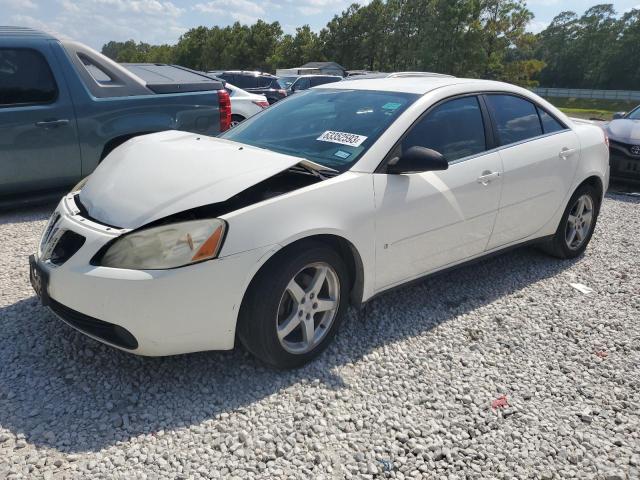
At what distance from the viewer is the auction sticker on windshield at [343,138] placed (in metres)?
3.26

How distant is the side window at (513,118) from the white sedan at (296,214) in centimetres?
2

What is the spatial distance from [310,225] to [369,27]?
63.2 m

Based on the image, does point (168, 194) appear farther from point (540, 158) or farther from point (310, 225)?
point (540, 158)

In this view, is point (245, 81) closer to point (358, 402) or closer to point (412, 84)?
point (412, 84)

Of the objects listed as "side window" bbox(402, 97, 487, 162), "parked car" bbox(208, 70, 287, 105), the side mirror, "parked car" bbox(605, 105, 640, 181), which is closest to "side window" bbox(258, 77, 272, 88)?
"parked car" bbox(208, 70, 287, 105)

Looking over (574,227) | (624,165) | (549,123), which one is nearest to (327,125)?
(549,123)

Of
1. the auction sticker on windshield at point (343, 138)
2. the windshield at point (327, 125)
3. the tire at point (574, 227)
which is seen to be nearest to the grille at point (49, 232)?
the windshield at point (327, 125)

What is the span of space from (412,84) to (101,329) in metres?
2.62

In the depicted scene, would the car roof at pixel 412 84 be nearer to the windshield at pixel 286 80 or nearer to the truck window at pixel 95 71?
the truck window at pixel 95 71

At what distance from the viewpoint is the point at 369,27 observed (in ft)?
200

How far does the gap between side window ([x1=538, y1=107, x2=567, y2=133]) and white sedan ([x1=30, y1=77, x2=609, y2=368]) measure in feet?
0.20

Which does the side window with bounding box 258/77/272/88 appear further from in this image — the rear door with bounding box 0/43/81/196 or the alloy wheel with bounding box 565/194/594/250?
the alloy wheel with bounding box 565/194/594/250

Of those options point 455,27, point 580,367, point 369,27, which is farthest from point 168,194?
point 369,27

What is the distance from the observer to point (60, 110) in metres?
5.32
